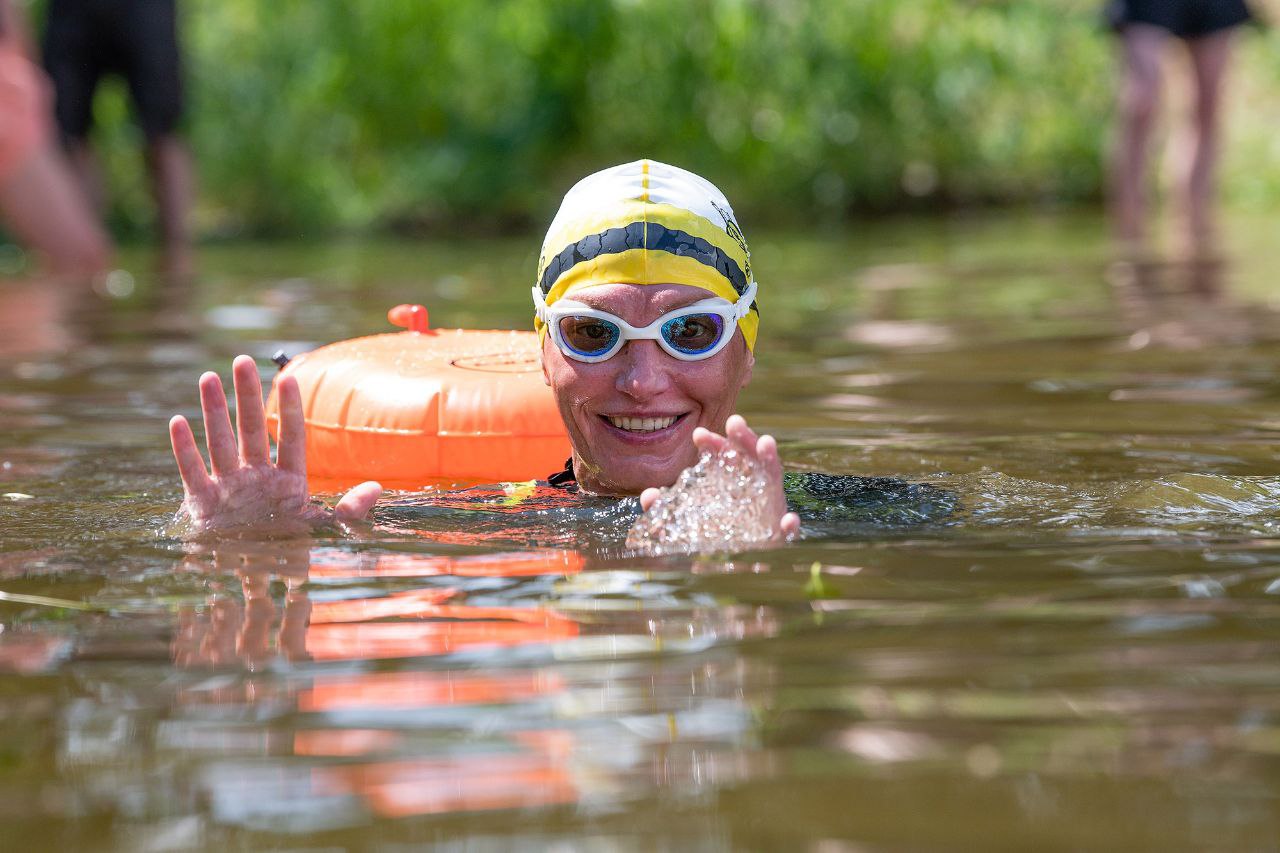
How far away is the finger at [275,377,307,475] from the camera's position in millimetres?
3758

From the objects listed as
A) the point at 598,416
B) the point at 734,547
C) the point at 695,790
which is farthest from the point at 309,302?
the point at 695,790

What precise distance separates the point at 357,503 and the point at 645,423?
698mm

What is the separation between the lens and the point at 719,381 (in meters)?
4.09

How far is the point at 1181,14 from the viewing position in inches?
416

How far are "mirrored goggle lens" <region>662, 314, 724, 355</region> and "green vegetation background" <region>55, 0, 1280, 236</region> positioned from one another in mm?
13257

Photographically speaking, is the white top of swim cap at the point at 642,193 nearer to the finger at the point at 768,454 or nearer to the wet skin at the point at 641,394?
the wet skin at the point at 641,394

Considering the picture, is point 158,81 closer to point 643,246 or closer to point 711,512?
point 643,246

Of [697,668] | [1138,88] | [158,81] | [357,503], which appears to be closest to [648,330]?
[357,503]

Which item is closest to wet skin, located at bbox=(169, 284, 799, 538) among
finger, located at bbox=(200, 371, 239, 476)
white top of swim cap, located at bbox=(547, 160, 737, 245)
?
finger, located at bbox=(200, 371, 239, 476)

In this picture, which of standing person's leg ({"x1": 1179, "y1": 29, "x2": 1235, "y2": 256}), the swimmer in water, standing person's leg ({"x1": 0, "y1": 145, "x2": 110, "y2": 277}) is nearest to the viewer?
the swimmer in water

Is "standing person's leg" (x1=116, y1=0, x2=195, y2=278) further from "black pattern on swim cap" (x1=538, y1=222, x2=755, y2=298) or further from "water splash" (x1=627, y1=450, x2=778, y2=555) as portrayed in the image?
"water splash" (x1=627, y1=450, x2=778, y2=555)

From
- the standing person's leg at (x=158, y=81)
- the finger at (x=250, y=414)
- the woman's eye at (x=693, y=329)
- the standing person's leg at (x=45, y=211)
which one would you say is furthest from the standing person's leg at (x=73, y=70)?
the woman's eye at (x=693, y=329)

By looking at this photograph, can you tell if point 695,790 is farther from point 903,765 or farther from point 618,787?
point 903,765

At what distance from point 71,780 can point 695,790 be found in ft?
2.62
